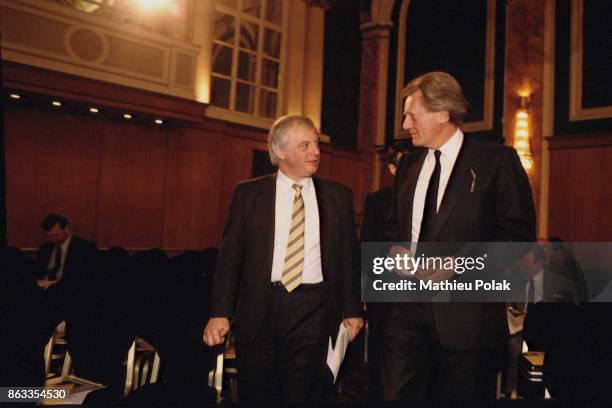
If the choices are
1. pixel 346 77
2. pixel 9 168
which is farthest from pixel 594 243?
pixel 9 168

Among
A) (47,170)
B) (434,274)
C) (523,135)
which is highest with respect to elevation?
(523,135)

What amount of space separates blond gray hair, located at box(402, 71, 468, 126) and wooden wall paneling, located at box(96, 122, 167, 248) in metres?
6.86

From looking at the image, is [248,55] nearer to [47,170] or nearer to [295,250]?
[47,170]

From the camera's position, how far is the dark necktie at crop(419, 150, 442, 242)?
1.77 meters

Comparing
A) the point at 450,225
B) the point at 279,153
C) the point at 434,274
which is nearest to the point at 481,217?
the point at 450,225

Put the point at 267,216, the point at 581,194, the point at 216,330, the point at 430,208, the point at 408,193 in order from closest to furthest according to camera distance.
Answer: the point at 430,208
the point at 408,193
the point at 216,330
the point at 267,216
the point at 581,194

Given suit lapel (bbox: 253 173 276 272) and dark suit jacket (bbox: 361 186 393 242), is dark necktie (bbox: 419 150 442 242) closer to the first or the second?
suit lapel (bbox: 253 173 276 272)

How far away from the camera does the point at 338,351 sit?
2.12 m

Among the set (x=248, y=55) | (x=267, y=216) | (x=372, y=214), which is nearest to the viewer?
(x=267, y=216)

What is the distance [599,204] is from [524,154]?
1248mm

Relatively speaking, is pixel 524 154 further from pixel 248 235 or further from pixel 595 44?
pixel 248 235

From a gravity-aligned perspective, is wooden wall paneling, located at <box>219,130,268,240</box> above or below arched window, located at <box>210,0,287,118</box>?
below

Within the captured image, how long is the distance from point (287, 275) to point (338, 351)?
1.28 ft

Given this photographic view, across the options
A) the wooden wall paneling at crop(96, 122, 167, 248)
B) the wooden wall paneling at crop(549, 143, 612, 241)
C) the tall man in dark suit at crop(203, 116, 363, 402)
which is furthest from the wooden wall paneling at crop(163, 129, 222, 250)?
the tall man in dark suit at crop(203, 116, 363, 402)
